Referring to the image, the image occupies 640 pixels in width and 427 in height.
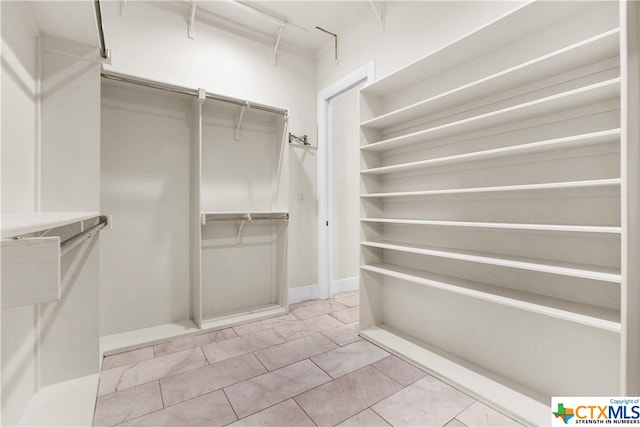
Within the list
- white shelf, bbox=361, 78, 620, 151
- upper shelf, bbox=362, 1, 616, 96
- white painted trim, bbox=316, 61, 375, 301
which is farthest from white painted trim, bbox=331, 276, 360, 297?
upper shelf, bbox=362, 1, 616, 96

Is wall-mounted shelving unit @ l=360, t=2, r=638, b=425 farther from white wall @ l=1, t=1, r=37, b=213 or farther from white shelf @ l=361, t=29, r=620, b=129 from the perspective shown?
white wall @ l=1, t=1, r=37, b=213

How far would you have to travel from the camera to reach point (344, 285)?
3.79 metres

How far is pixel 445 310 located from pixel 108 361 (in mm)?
2422

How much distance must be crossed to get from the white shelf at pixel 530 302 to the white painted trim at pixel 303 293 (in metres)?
1.43

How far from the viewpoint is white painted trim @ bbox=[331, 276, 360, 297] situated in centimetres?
367

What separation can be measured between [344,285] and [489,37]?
116 inches

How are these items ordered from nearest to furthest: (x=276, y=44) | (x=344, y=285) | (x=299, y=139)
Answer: (x=276, y=44), (x=299, y=139), (x=344, y=285)

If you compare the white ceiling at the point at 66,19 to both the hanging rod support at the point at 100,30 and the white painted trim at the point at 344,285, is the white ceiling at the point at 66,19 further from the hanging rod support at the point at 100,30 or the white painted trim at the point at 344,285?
the white painted trim at the point at 344,285

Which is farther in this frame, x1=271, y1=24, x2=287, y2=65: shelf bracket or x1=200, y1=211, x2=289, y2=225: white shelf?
x1=271, y1=24, x2=287, y2=65: shelf bracket

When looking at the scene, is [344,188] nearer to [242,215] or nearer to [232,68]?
[242,215]

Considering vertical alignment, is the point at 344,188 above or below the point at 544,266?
above

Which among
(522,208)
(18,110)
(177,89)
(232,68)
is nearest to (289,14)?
(232,68)

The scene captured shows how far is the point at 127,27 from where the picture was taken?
2.40 metres
